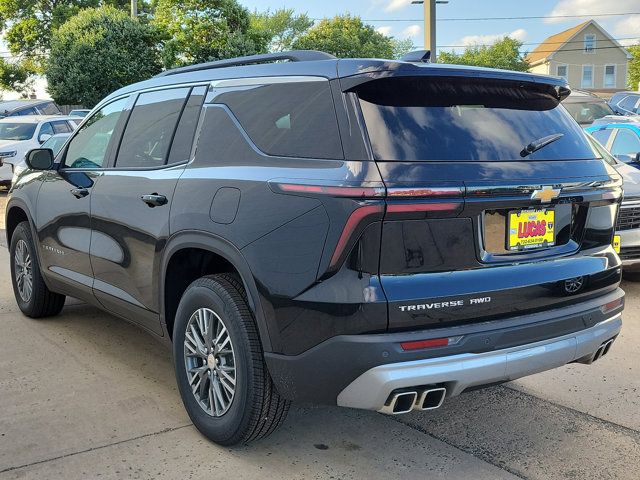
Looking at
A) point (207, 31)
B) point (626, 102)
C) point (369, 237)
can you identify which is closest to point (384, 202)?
point (369, 237)

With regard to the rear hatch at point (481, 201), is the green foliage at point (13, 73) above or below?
above

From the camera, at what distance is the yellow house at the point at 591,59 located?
178 feet

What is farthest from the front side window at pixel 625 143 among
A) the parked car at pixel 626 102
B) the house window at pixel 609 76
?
the house window at pixel 609 76

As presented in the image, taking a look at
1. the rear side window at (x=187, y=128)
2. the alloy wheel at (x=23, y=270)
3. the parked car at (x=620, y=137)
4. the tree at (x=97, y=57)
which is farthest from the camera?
the tree at (x=97, y=57)

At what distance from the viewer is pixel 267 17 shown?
257ft

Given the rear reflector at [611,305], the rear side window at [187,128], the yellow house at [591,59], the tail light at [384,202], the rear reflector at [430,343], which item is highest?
the yellow house at [591,59]

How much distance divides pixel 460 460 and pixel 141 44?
28757mm

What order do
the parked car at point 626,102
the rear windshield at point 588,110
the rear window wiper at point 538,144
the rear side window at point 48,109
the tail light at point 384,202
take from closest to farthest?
the tail light at point 384,202, the rear window wiper at point 538,144, the rear windshield at point 588,110, the parked car at point 626,102, the rear side window at point 48,109

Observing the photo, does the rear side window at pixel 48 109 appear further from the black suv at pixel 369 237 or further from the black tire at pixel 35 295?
the black suv at pixel 369 237

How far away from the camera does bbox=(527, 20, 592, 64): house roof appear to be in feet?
178

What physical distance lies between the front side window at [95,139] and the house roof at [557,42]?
53.6 meters

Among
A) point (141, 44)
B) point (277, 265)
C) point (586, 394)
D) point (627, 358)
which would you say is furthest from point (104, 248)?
point (141, 44)

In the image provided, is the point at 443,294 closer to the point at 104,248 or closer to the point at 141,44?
the point at 104,248

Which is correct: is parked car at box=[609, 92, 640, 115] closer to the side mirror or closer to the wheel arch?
the side mirror
